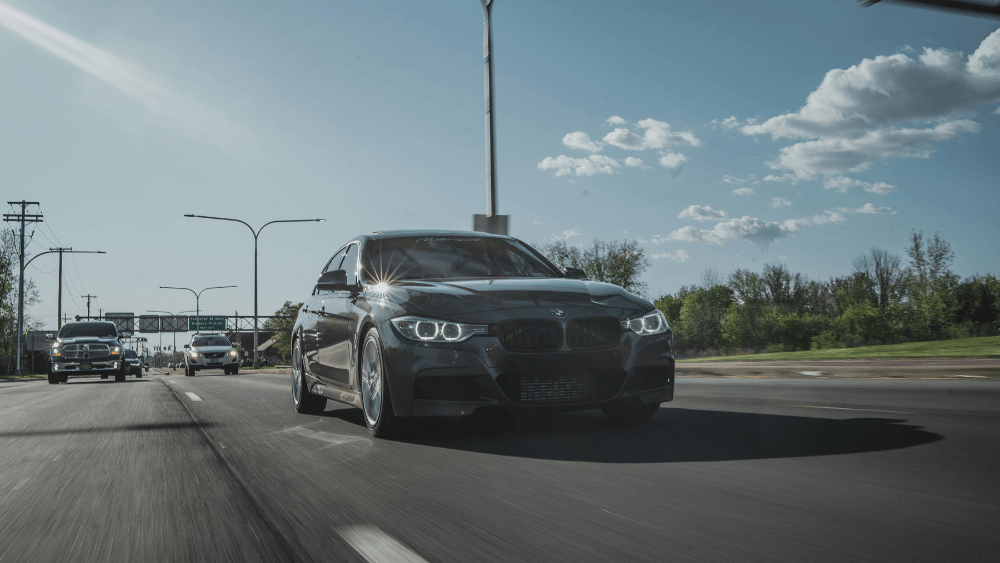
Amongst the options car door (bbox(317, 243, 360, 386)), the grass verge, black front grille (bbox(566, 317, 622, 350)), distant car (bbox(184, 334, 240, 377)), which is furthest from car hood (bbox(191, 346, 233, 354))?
black front grille (bbox(566, 317, 622, 350))

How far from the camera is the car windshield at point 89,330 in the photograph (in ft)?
89.9

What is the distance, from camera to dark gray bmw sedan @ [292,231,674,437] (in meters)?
5.17

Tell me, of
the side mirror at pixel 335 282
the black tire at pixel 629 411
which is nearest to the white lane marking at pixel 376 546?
the black tire at pixel 629 411

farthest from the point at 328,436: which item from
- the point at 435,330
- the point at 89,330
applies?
the point at 89,330

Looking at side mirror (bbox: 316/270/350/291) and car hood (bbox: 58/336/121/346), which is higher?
side mirror (bbox: 316/270/350/291)

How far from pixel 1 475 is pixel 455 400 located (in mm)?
2775

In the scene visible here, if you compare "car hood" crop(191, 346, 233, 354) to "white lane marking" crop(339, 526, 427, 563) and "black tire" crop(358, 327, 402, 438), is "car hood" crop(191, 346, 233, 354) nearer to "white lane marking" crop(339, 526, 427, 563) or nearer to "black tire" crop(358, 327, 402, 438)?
"black tire" crop(358, 327, 402, 438)

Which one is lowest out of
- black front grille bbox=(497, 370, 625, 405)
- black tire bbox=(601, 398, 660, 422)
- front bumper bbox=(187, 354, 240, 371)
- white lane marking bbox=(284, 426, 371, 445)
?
front bumper bbox=(187, 354, 240, 371)

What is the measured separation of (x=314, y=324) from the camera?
784cm

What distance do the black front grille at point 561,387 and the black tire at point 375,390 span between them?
91 cm

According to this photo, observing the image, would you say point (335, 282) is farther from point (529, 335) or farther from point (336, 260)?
point (529, 335)

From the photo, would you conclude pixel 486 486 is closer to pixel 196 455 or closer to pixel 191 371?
pixel 196 455

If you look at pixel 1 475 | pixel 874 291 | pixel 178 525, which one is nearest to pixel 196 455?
pixel 1 475

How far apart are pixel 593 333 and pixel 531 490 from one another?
1796mm
